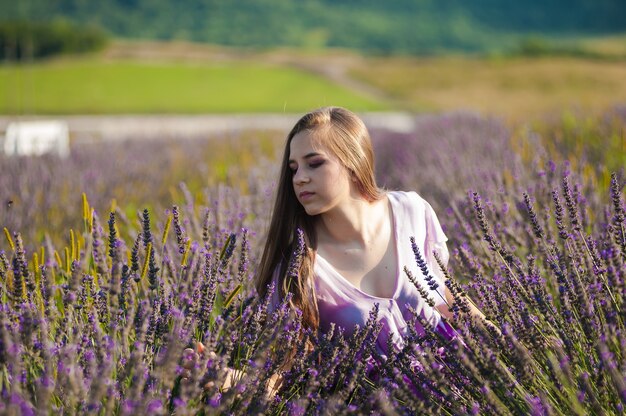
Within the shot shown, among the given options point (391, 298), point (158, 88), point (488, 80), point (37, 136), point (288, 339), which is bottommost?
point (158, 88)

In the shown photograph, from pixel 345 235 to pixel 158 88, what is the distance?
127 ft

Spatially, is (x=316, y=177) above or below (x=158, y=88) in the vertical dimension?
above

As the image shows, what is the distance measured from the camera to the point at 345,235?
2.42 m

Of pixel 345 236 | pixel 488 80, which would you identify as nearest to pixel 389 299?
pixel 345 236

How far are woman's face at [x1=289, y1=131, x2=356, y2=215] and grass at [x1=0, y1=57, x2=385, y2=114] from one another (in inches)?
1068

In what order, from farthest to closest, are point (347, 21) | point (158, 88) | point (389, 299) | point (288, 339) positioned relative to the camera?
point (347, 21) < point (158, 88) < point (389, 299) < point (288, 339)

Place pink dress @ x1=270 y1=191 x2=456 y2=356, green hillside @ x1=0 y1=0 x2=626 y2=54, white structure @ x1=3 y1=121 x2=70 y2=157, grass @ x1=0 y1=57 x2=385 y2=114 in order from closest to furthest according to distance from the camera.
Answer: pink dress @ x1=270 y1=191 x2=456 y2=356, white structure @ x1=3 y1=121 x2=70 y2=157, grass @ x1=0 y1=57 x2=385 y2=114, green hillside @ x1=0 y1=0 x2=626 y2=54

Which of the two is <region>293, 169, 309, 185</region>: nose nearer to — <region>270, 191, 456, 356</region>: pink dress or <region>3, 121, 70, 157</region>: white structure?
<region>270, 191, 456, 356</region>: pink dress

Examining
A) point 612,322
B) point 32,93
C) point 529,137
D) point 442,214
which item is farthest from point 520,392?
point 32,93

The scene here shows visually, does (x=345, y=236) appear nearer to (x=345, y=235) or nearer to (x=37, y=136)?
(x=345, y=235)

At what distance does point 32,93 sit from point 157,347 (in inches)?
1467

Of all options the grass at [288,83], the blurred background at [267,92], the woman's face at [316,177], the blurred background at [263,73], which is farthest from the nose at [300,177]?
the grass at [288,83]

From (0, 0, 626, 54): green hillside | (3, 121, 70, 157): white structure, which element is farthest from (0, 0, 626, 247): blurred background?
(0, 0, 626, 54): green hillside

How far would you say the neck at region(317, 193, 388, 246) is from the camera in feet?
7.86
